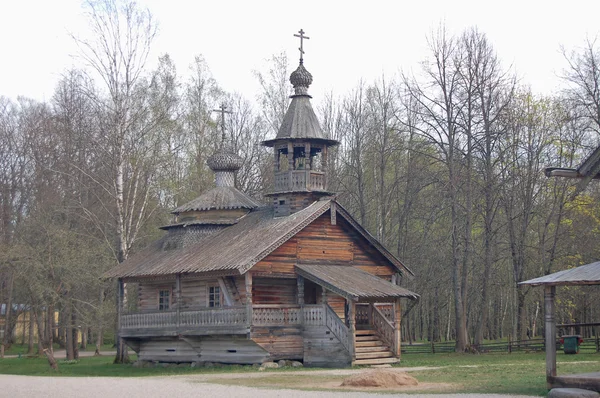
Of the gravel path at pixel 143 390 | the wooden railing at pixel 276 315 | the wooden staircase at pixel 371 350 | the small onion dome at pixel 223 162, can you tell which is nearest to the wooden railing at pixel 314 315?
the wooden railing at pixel 276 315

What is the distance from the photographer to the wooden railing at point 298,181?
124 ft

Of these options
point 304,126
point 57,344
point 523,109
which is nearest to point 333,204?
point 304,126

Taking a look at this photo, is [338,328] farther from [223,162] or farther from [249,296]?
[223,162]

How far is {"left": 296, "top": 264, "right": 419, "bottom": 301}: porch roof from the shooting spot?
3203 centimetres

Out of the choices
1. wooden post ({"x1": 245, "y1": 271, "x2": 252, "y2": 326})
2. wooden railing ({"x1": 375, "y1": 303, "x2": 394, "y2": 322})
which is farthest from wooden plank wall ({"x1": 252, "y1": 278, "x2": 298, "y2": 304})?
wooden railing ({"x1": 375, "y1": 303, "x2": 394, "y2": 322})

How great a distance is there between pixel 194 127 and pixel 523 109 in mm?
22657

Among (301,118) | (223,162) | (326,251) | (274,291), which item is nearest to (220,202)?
(223,162)

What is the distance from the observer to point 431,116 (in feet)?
137

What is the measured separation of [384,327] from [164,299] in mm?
11117

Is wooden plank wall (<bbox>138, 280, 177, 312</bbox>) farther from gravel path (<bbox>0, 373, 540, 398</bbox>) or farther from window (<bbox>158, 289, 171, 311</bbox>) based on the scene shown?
gravel path (<bbox>0, 373, 540, 398</bbox>)

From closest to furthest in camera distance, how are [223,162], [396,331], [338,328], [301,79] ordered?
[338,328]
[396,331]
[301,79]
[223,162]

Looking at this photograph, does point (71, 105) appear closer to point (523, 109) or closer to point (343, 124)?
point (343, 124)

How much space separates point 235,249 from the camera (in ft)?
115

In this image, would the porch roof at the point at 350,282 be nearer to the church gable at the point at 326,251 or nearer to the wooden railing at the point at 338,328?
the church gable at the point at 326,251
